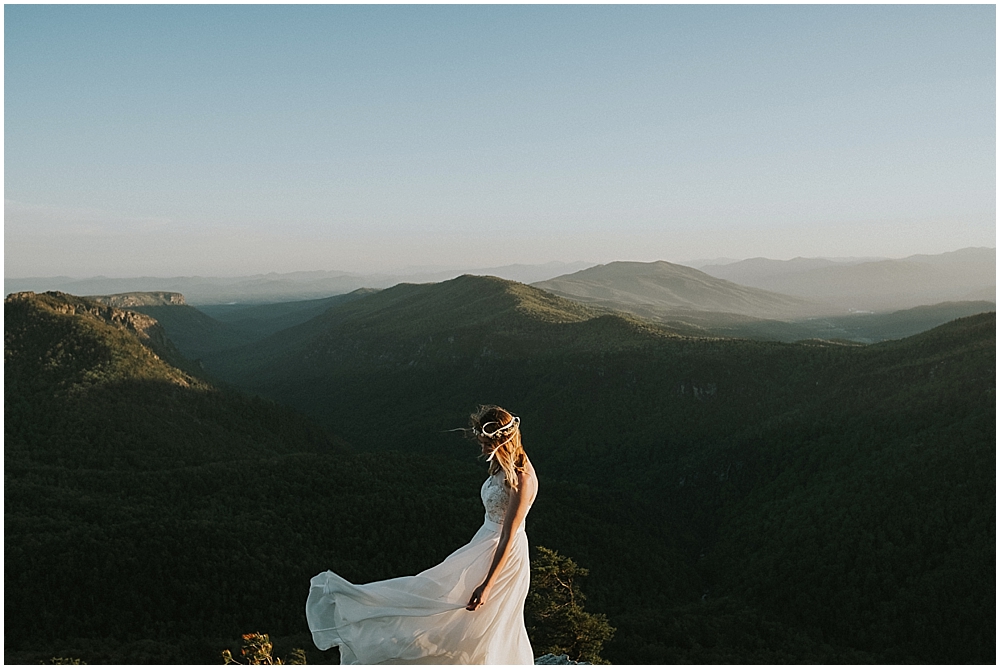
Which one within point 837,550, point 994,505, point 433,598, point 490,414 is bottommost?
point 837,550

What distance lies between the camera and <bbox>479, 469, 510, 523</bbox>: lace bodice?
23.2ft

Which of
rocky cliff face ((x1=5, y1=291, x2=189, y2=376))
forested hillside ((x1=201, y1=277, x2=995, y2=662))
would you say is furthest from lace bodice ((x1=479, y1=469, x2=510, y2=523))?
rocky cliff face ((x1=5, y1=291, x2=189, y2=376))

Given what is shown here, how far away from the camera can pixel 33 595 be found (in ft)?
65.6

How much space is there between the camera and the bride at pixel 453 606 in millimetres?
7168

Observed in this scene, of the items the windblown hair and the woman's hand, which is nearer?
the windblown hair

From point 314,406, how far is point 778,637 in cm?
7593

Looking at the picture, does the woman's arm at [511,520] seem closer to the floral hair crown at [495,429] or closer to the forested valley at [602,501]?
the floral hair crown at [495,429]

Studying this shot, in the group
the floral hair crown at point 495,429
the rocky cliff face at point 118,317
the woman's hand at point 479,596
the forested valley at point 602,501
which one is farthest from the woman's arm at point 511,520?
the rocky cliff face at point 118,317

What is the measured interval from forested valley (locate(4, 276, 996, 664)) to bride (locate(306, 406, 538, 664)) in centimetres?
1057

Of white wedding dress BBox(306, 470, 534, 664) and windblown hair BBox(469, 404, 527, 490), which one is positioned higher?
windblown hair BBox(469, 404, 527, 490)

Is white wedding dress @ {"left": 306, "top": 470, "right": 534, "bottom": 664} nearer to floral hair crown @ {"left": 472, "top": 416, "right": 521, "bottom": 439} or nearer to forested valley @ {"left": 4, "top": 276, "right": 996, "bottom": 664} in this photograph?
floral hair crown @ {"left": 472, "top": 416, "right": 521, "bottom": 439}

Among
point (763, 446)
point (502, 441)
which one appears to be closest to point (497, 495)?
point (502, 441)

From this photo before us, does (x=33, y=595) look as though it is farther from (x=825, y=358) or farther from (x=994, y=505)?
(x=825, y=358)

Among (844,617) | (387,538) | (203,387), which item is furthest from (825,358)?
(203,387)
